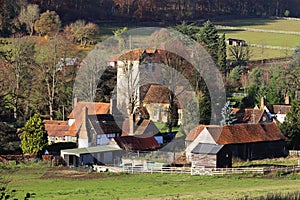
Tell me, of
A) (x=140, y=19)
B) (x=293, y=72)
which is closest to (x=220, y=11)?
(x=140, y=19)

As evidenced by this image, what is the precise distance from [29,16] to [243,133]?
136 ft

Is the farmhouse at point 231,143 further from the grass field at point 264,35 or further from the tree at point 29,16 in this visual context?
the tree at point 29,16

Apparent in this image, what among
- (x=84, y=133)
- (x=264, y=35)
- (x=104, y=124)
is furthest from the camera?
(x=264, y=35)

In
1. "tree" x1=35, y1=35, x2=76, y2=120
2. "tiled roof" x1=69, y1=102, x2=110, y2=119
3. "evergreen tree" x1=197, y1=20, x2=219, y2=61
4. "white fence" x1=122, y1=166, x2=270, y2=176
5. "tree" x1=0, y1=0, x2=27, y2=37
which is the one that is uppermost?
"tree" x1=0, y1=0, x2=27, y2=37

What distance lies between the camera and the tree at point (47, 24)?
82.1 meters

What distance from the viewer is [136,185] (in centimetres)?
3819

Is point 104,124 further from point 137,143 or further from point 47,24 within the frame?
point 47,24

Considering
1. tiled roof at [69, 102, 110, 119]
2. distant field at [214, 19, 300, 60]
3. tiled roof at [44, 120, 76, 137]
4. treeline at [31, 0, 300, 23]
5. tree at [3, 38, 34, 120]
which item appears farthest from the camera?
treeline at [31, 0, 300, 23]

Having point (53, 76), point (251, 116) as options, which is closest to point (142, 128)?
point (251, 116)

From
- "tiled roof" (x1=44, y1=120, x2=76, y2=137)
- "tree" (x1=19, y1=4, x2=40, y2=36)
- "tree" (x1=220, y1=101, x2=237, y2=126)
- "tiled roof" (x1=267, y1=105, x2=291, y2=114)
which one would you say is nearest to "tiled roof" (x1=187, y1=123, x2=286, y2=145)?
"tree" (x1=220, y1=101, x2=237, y2=126)

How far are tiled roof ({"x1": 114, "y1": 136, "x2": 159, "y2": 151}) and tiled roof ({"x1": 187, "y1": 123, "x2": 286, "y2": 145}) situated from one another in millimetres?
2161

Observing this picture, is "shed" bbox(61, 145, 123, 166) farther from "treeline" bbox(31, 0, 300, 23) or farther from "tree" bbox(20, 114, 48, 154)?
"treeline" bbox(31, 0, 300, 23)

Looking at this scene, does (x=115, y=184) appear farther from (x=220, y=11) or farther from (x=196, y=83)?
(x=220, y=11)

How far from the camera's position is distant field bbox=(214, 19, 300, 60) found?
87256 millimetres
